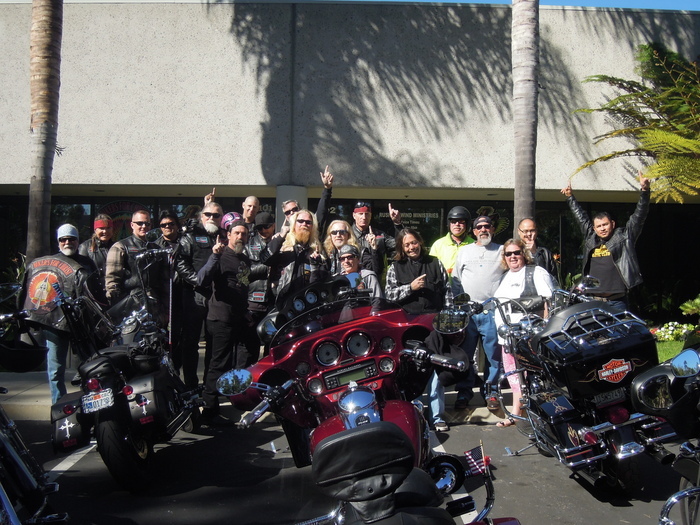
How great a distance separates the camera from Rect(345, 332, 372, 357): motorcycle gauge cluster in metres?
3.75

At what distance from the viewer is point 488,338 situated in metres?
6.44

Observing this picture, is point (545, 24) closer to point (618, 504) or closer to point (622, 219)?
point (622, 219)

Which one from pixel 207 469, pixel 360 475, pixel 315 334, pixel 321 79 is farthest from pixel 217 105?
pixel 360 475

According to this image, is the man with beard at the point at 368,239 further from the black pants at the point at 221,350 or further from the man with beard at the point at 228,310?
the black pants at the point at 221,350

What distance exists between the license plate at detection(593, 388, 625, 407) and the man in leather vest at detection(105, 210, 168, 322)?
3970 millimetres

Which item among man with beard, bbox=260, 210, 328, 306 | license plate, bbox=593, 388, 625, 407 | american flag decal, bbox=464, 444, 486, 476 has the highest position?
man with beard, bbox=260, 210, 328, 306

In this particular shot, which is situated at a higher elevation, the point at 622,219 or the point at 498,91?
the point at 498,91

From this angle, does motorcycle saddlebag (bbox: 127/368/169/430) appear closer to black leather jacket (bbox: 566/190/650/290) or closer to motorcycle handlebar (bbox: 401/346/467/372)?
motorcycle handlebar (bbox: 401/346/467/372)

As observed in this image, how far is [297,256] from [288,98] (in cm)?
598

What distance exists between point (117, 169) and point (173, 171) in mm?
1002

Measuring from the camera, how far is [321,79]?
1129 centimetres

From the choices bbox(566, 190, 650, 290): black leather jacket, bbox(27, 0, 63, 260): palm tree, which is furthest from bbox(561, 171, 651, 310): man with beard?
bbox(27, 0, 63, 260): palm tree

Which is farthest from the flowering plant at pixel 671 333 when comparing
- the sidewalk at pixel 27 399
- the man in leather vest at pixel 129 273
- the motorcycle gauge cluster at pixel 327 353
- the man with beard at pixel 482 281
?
the sidewalk at pixel 27 399

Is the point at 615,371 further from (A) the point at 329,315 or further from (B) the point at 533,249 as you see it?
(B) the point at 533,249
